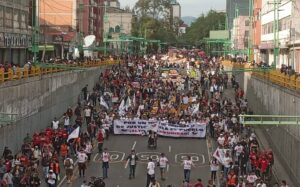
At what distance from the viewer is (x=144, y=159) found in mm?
30781

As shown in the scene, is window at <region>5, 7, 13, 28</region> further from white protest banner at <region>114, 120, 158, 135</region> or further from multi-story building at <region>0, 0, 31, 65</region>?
white protest banner at <region>114, 120, 158, 135</region>

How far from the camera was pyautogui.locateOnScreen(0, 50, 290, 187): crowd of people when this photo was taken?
23.4m

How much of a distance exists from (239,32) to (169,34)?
37.9 m

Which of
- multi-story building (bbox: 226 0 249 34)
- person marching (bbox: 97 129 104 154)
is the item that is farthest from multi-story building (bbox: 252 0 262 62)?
person marching (bbox: 97 129 104 154)

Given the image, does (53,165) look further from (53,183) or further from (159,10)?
(159,10)

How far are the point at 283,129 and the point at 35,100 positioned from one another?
14176mm

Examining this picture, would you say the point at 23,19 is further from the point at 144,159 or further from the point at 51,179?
the point at 51,179

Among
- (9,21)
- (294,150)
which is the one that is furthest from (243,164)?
(9,21)

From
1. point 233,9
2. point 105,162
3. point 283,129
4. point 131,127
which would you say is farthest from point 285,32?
point 233,9

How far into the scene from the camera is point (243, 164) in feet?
87.7

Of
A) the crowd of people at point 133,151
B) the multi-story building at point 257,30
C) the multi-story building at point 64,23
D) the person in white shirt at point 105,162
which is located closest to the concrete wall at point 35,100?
the crowd of people at point 133,151

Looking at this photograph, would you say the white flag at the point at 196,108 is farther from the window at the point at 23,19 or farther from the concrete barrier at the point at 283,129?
the window at the point at 23,19

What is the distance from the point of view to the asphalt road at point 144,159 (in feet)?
86.4

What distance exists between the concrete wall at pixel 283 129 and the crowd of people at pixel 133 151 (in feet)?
3.35
